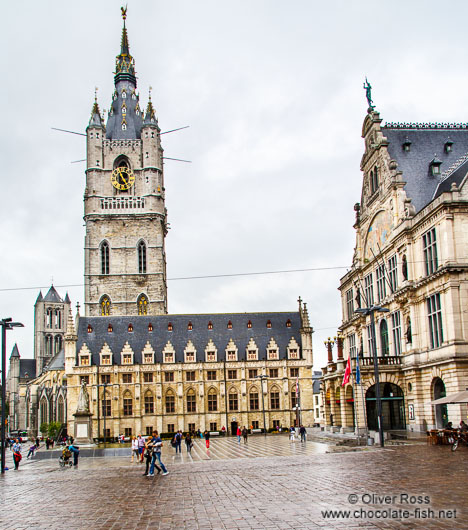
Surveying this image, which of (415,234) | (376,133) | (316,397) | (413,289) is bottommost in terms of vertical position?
(316,397)

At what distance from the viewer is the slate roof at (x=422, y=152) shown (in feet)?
163

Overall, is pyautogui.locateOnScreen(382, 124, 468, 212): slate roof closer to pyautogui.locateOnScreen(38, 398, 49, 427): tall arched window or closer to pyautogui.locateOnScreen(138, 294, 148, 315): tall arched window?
pyautogui.locateOnScreen(138, 294, 148, 315): tall arched window

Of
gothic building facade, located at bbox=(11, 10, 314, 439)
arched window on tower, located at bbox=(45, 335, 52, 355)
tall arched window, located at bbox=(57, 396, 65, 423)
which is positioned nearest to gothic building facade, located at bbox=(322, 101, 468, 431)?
gothic building facade, located at bbox=(11, 10, 314, 439)

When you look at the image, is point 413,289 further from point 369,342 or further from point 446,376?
point 369,342

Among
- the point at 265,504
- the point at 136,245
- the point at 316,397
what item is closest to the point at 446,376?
the point at 265,504

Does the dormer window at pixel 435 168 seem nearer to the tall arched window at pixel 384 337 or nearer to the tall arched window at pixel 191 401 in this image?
the tall arched window at pixel 384 337

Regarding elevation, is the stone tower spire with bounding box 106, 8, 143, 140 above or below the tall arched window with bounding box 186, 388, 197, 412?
above

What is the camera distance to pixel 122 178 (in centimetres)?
10875

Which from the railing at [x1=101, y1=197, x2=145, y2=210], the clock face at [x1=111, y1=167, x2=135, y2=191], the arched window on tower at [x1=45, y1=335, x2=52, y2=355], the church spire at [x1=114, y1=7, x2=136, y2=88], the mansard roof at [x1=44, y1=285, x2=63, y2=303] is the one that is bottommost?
the arched window on tower at [x1=45, y1=335, x2=52, y2=355]

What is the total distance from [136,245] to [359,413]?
63685mm

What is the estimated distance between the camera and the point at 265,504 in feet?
49.2

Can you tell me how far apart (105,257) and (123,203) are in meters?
9.88

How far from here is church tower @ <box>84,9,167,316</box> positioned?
100 metres

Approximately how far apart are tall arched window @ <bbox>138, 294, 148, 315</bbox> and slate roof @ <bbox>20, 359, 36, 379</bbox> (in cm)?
7662
